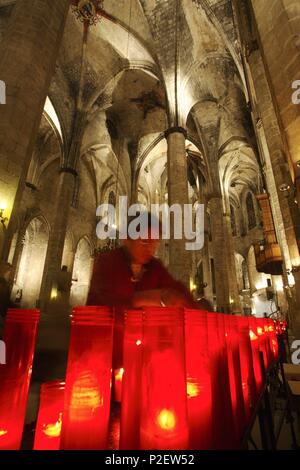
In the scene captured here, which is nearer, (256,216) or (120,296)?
(120,296)

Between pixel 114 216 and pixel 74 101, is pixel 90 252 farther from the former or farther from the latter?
pixel 74 101

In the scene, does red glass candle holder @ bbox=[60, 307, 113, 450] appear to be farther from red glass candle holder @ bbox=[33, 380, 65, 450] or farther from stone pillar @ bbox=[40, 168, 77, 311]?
stone pillar @ bbox=[40, 168, 77, 311]

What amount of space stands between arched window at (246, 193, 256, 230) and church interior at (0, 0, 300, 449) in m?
0.11

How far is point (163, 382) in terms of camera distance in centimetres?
71

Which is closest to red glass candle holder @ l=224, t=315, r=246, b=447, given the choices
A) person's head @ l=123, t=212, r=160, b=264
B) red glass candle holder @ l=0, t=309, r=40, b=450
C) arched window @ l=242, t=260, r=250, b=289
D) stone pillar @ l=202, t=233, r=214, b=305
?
person's head @ l=123, t=212, r=160, b=264

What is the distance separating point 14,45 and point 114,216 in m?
16.3

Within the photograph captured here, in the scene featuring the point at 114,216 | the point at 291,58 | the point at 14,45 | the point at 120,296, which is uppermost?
the point at 114,216

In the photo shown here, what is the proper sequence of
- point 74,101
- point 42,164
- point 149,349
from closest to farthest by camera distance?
1. point 149,349
2. point 74,101
3. point 42,164

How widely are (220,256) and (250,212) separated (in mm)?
11160

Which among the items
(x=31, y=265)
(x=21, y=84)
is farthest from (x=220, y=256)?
(x=21, y=84)

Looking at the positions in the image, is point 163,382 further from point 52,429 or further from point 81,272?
point 81,272

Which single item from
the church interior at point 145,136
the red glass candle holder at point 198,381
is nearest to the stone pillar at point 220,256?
the church interior at point 145,136
